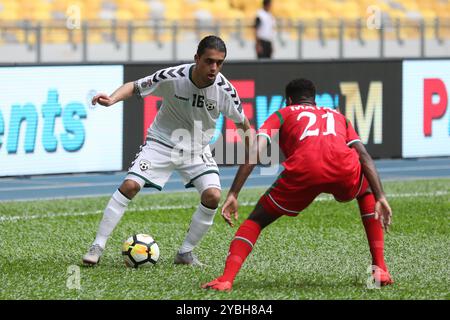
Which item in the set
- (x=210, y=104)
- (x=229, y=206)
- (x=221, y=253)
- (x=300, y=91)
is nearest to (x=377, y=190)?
(x=300, y=91)

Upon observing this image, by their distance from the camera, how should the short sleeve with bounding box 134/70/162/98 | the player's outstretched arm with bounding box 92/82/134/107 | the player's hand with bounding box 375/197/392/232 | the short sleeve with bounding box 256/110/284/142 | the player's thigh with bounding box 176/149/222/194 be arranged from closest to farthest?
the player's hand with bounding box 375/197/392/232 < the short sleeve with bounding box 256/110/284/142 < the player's outstretched arm with bounding box 92/82/134/107 < the short sleeve with bounding box 134/70/162/98 < the player's thigh with bounding box 176/149/222/194

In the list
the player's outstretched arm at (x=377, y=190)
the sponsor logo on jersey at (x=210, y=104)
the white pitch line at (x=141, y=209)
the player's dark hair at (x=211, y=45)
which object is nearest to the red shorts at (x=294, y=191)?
the player's outstretched arm at (x=377, y=190)

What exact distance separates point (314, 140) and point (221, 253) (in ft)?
8.20

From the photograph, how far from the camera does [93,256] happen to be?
Result: 8.91m

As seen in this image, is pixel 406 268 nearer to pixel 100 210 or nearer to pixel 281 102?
pixel 100 210

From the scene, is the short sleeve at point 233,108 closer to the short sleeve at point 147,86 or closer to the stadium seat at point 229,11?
the short sleeve at point 147,86

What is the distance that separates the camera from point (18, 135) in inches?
576

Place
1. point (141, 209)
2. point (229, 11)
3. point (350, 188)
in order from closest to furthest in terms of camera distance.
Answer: point (350, 188), point (141, 209), point (229, 11)

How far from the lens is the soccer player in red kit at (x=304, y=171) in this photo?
24.9 feet

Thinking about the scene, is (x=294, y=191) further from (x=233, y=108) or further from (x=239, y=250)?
(x=233, y=108)

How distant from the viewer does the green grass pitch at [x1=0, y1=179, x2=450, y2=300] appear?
7906 millimetres

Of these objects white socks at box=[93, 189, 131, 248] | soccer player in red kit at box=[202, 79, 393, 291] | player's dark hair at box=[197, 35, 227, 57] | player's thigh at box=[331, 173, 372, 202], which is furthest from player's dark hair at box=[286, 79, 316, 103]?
white socks at box=[93, 189, 131, 248]

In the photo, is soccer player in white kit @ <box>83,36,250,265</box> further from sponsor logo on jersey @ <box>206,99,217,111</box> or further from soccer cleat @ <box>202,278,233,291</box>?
soccer cleat @ <box>202,278,233,291</box>

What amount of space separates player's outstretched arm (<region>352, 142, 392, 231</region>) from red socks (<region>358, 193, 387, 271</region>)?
16.7 inches
